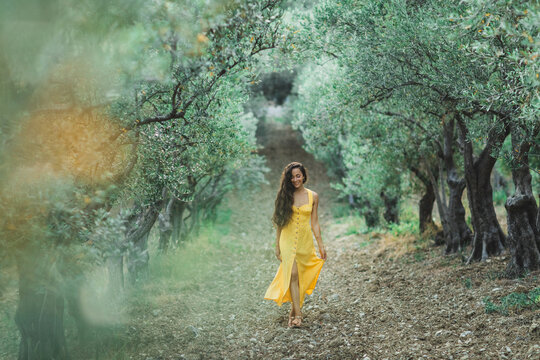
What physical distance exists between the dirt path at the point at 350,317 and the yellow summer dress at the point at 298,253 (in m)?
0.65

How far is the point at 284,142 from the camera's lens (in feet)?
133

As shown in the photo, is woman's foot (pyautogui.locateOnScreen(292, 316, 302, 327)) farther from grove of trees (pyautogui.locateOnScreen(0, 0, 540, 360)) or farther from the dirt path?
grove of trees (pyautogui.locateOnScreen(0, 0, 540, 360))

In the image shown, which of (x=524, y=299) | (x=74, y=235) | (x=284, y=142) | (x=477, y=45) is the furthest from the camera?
(x=284, y=142)

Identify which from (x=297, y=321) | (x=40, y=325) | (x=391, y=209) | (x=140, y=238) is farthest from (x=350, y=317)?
(x=391, y=209)

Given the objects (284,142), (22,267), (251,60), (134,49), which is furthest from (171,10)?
(284,142)

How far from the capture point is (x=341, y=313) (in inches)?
335

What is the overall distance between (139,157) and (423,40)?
16.1 feet

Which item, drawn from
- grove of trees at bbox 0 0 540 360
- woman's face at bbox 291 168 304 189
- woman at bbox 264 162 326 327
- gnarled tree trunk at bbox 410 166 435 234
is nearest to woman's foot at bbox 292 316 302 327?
woman at bbox 264 162 326 327

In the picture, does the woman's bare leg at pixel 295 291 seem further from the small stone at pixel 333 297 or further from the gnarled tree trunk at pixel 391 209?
the gnarled tree trunk at pixel 391 209

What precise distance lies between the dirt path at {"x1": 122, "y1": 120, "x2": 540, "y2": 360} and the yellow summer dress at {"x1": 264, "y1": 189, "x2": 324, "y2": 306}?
650 millimetres

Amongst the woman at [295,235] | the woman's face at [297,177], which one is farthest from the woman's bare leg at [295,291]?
the woman's face at [297,177]

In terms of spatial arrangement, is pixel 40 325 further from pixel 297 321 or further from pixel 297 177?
pixel 297 177

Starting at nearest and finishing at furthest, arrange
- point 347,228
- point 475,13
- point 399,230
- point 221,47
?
point 475,13
point 221,47
point 399,230
point 347,228

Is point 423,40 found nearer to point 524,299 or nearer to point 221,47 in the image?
point 221,47
